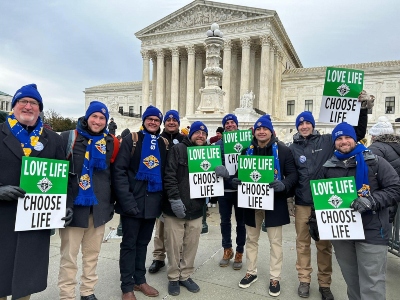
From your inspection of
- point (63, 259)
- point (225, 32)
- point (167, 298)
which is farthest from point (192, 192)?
point (225, 32)

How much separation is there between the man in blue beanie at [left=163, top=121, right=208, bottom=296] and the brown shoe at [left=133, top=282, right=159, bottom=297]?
8.3 inches

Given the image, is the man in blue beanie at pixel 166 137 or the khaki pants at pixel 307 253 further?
the man in blue beanie at pixel 166 137

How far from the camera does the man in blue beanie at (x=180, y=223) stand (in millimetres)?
4145

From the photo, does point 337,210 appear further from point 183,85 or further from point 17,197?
point 183,85

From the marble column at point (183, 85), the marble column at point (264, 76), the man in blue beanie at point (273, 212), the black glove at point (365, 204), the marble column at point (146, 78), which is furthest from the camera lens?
the marble column at point (146, 78)

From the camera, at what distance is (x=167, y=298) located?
13.3 ft

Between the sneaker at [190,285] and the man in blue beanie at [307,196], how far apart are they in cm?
146

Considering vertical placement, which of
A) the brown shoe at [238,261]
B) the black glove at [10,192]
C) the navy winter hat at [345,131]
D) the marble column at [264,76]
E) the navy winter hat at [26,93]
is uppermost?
the marble column at [264,76]

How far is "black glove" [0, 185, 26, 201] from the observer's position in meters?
2.76

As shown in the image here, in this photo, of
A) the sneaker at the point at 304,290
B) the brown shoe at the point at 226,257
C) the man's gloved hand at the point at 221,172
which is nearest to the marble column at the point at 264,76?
the brown shoe at the point at 226,257

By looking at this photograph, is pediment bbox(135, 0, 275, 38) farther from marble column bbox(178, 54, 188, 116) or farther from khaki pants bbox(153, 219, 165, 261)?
khaki pants bbox(153, 219, 165, 261)

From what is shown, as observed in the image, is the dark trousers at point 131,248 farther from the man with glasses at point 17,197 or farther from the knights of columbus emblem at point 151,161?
the man with glasses at point 17,197

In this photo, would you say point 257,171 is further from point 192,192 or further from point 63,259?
point 63,259

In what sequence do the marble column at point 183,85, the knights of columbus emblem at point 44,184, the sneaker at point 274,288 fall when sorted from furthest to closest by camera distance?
1. the marble column at point 183,85
2. the sneaker at point 274,288
3. the knights of columbus emblem at point 44,184
